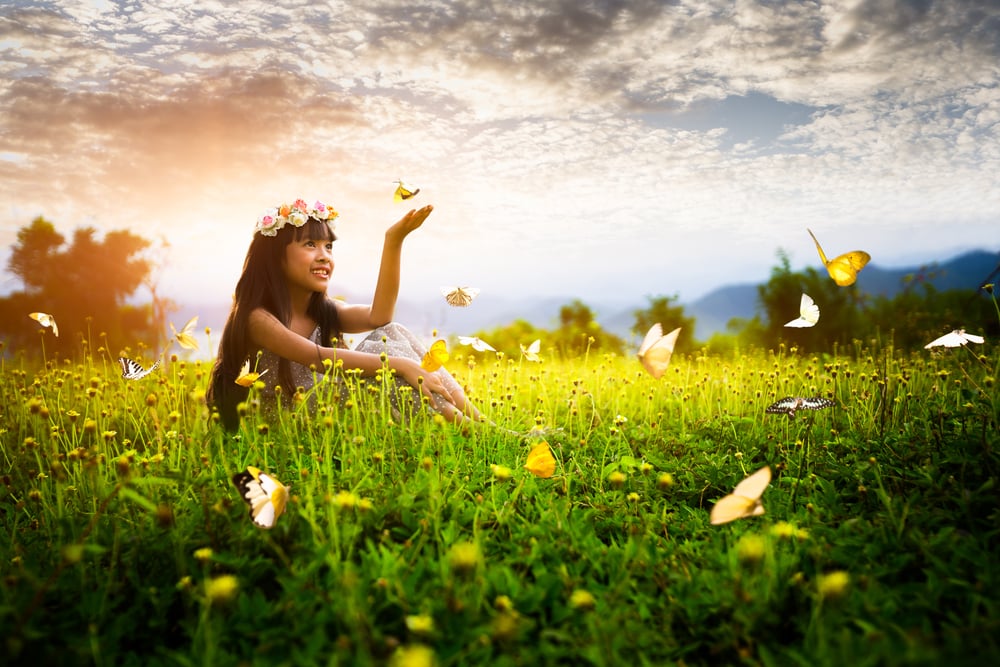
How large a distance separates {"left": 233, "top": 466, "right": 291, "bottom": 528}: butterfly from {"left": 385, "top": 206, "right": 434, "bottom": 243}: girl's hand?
2.46 metres

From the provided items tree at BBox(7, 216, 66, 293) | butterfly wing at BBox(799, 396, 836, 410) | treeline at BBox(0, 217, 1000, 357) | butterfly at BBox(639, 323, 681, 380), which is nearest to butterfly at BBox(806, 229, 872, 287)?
butterfly wing at BBox(799, 396, 836, 410)

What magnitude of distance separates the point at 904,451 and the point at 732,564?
1522 millimetres

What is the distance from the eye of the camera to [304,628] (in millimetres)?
1647

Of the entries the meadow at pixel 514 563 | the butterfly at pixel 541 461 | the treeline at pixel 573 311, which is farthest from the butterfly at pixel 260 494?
the treeline at pixel 573 311

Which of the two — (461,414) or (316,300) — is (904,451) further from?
(316,300)

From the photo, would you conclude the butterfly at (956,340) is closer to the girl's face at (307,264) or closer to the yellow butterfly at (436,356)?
the yellow butterfly at (436,356)

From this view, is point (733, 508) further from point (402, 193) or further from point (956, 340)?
point (402, 193)

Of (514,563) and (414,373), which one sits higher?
(414,373)

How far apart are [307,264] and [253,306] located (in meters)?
0.45

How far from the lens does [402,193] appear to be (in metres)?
3.71

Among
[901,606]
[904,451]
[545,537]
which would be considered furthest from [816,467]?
[545,537]

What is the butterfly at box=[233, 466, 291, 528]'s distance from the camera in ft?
6.13

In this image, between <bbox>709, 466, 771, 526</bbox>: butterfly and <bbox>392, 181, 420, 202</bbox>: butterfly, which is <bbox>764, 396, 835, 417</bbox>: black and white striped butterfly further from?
<bbox>392, 181, 420, 202</bbox>: butterfly

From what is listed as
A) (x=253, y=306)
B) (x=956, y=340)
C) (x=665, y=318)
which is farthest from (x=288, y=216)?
(x=665, y=318)
